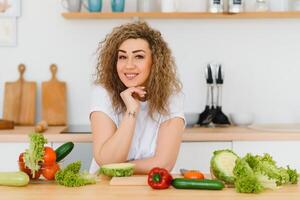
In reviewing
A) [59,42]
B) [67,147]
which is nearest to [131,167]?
[67,147]

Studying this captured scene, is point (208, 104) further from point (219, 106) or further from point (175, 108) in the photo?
point (175, 108)

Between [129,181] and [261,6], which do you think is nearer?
[129,181]

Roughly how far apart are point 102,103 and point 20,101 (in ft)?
4.72

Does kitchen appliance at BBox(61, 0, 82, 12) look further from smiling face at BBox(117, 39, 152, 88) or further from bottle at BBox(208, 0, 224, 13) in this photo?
smiling face at BBox(117, 39, 152, 88)

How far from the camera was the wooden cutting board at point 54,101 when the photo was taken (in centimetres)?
395

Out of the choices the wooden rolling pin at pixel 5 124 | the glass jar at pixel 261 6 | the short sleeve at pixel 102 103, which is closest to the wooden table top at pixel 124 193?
the short sleeve at pixel 102 103

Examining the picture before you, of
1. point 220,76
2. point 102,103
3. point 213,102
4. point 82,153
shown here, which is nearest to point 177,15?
point 220,76

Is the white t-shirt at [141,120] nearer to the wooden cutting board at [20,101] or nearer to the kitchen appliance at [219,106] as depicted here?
the kitchen appliance at [219,106]

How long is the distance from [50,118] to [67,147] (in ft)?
5.90

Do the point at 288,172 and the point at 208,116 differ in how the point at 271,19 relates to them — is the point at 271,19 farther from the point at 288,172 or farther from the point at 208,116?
the point at 288,172

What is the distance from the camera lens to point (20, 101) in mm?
3971

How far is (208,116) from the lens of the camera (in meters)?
3.89

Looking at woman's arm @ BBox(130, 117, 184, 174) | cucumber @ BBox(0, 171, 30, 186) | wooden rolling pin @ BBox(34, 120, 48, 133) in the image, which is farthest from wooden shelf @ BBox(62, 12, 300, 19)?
cucumber @ BBox(0, 171, 30, 186)

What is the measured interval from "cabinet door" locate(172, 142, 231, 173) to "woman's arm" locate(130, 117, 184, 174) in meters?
0.71
